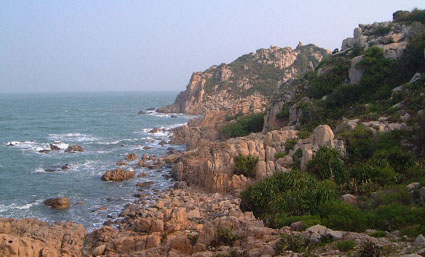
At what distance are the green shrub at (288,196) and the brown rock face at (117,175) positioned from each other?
16.1 meters

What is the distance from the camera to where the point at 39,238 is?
837 inches

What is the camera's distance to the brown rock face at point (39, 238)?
61.8 feet

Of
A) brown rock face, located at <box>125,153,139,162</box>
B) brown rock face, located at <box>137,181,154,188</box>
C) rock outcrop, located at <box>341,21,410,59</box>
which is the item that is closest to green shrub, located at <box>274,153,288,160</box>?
brown rock face, located at <box>137,181,154,188</box>

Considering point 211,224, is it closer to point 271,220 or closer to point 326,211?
point 271,220

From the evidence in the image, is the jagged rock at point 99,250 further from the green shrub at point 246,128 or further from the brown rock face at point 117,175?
the green shrub at point 246,128

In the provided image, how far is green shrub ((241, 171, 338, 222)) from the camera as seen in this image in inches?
758

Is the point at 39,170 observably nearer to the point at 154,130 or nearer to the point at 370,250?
the point at 154,130

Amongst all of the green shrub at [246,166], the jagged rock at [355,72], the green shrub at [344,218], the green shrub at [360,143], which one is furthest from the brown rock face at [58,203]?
the jagged rock at [355,72]

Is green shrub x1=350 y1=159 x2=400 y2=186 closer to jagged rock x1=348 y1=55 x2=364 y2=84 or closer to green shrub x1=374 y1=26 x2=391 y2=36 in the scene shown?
jagged rock x1=348 y1=55 x2=364 y2=84

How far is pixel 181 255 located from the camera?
52.1 feet

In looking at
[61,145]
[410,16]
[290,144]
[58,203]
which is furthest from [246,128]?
[58,203]

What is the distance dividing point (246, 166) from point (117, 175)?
1344 centimetres

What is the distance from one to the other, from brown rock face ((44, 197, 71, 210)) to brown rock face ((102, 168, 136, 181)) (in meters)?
6.92

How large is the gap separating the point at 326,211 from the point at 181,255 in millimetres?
6843
